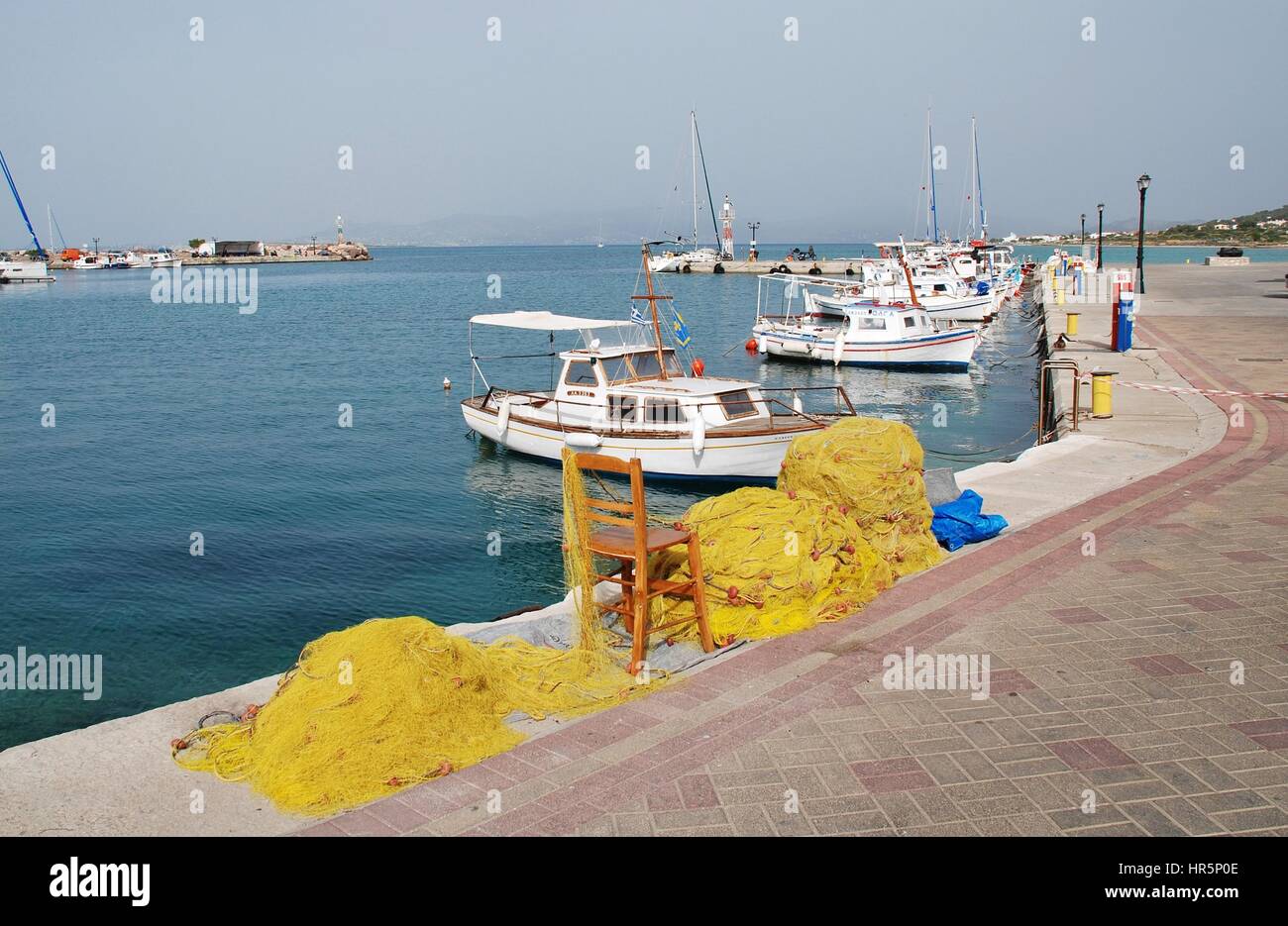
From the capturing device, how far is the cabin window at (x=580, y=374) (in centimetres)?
2200

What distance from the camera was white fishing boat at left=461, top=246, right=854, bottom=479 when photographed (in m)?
20.0

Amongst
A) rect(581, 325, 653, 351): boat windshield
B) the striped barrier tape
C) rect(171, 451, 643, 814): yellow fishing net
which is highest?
rect(581, 325, 653, 351): boat windshield

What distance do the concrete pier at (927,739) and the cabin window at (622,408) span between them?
11.7m

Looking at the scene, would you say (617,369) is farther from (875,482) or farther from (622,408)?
(875,482)

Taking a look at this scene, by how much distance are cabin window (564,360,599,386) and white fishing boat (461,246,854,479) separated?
2 centimetres

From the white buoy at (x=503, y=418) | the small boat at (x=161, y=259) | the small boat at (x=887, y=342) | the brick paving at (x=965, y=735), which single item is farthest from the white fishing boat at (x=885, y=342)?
the small boat at (x=161, y=259)

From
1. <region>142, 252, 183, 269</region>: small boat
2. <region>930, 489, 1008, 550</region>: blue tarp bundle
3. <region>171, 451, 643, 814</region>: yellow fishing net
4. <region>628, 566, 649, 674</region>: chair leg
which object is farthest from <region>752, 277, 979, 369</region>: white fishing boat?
<region>142, 252, 183, 269</region>: small boat

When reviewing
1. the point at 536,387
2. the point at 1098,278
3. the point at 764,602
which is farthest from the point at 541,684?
the point at 1098,278

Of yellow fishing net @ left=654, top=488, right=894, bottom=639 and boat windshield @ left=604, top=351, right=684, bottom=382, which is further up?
boat windshield @ left=604, top=351, right=684, bottom=382

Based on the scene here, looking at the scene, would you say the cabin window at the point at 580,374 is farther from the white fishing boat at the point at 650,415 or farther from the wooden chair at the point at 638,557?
the wooden chair at the point at 638,557

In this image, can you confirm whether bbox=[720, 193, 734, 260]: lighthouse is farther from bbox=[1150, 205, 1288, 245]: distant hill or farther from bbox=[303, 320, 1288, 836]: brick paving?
bbox=[303, 320, 1288, 836]: brick paving

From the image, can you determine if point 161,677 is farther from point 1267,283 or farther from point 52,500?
point 1267,283

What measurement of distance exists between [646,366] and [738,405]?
279 centimetres

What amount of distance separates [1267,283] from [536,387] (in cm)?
3893
